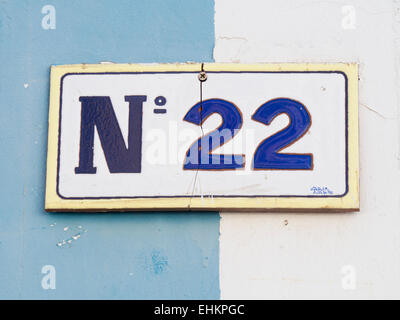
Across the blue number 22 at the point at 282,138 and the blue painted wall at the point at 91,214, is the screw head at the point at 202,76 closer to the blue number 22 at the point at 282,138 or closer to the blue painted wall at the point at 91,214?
the blue painted wall at the point at 91,214

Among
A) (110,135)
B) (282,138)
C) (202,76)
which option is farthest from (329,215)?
(110,135)

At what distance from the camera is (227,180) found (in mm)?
2221

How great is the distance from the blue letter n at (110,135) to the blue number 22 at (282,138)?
387 millimetres

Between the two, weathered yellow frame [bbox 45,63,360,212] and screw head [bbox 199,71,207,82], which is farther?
screw head [bbox 199,71,207,82]

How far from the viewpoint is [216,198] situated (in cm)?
220

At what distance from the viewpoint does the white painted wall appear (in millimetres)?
2199

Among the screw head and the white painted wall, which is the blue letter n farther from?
the white painted wall

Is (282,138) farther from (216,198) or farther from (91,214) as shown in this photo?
(91,214)

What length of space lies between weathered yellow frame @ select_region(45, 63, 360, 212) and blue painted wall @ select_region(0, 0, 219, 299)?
0.19ft

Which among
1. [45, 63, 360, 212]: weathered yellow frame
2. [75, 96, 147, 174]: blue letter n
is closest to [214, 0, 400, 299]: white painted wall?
[45, 63, 360, 212]: weathered yellow frame

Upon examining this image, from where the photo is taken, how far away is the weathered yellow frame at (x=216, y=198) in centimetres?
219

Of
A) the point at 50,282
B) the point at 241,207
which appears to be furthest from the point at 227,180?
the point at 50,282
